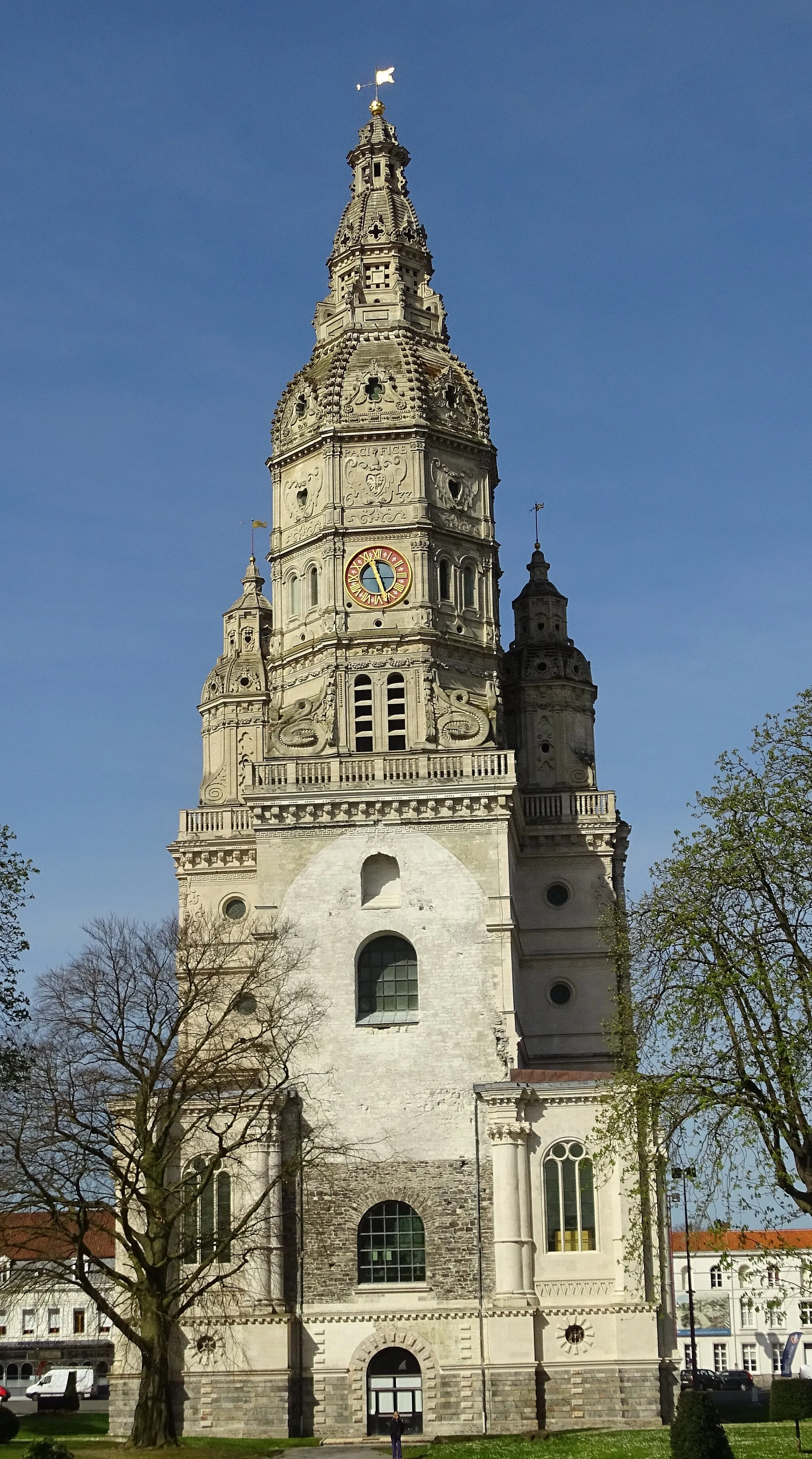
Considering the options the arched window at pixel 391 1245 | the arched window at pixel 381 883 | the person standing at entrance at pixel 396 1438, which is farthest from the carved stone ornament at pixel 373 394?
the person standing at entrance at pixel 396 1438

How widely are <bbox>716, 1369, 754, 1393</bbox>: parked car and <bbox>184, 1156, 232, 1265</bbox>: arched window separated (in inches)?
1289

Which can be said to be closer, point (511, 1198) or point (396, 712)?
point (511, 1198)

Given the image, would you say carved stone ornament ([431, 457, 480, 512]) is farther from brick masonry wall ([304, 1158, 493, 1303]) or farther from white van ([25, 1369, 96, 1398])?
white van ([25, 1369, 96, 1398])

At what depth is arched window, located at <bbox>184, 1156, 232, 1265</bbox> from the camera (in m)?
50.0

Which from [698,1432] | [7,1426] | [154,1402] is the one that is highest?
[698,1432]

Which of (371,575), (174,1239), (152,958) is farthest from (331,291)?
(174,1239)

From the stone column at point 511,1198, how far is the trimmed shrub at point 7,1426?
51.4ft

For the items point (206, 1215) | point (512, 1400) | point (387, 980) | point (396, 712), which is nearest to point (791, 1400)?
point (512, 1400)

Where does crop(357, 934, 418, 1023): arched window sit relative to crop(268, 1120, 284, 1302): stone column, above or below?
above

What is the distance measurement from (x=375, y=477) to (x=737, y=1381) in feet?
150

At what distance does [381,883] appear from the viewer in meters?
60.8

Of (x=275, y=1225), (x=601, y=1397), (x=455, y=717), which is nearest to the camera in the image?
(x=601, y=1397)

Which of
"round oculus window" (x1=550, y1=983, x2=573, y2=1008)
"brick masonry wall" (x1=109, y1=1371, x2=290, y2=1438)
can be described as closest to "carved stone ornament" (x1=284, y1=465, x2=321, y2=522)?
"round oculus window" (x1=550, y1=983, x2=573, y2=1008)

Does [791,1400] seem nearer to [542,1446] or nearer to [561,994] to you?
[542,1446]
